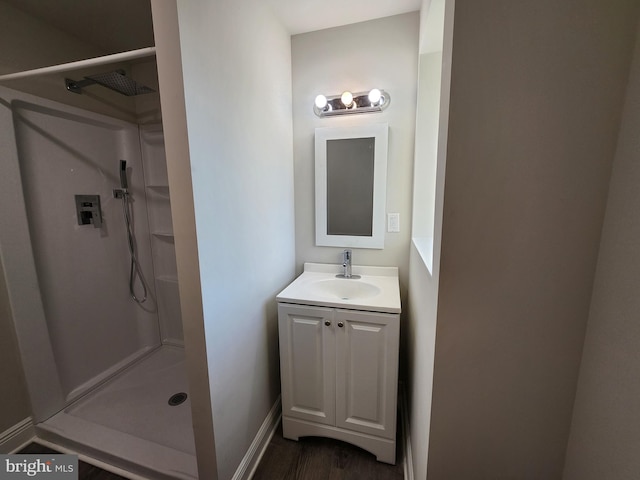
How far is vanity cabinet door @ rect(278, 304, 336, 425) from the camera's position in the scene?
135 cm

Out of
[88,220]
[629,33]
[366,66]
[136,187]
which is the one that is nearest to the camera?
[629,33]

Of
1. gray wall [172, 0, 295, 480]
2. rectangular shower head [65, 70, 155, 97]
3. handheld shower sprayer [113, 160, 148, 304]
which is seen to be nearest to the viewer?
gray wall [172, 0, 295, 480]

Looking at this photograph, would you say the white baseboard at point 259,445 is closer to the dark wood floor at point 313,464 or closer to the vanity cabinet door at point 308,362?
the dark wood floor at point 313,464

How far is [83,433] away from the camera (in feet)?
4.72

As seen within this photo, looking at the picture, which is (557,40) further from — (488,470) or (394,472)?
(394,472)

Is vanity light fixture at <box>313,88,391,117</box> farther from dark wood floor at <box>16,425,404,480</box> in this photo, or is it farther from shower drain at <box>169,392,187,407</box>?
shower drain at <box>169,392,187,407</box>

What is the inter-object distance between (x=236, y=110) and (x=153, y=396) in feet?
6.73

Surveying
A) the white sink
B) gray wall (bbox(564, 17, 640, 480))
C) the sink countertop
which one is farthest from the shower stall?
gray wall (bbox(564, 17, 640, 480))

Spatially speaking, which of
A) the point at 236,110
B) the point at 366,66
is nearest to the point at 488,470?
the point at 236,110

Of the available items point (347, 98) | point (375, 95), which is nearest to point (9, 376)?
point (347, 98)

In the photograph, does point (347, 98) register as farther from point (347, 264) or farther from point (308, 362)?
point (308, 362)

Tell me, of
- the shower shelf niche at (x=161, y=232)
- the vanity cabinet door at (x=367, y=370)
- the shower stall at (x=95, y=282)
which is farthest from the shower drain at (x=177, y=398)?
the vanity cabinet door at (x=367, y=370)

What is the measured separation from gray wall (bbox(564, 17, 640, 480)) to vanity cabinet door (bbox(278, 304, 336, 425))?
93 cm

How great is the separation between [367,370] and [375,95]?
63.4 inches
